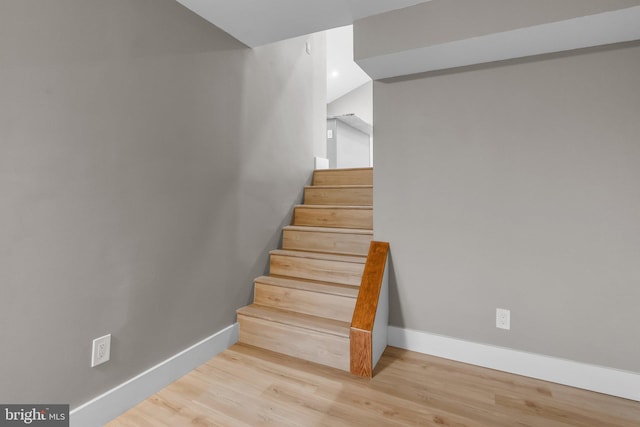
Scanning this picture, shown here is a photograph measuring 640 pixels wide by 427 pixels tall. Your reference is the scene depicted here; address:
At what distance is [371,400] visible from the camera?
5.45ft

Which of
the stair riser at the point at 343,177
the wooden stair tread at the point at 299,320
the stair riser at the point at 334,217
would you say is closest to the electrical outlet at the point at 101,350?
the wooden stair tread at the point at 299,320

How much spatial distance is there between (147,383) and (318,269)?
1313 mm

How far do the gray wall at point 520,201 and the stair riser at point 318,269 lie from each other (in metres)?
0.30

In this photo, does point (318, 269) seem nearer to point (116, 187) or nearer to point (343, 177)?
point (343, 177)

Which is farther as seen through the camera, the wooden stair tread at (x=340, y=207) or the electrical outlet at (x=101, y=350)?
the wooden stair tread at (x=340, y=207)

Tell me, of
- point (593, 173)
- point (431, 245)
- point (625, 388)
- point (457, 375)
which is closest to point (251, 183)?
point (431, 245)

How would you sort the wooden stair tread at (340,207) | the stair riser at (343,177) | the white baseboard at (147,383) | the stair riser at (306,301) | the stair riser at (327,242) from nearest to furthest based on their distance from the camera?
1. the white baseboard at (147,383)
2. the stair riser at (306,301)
3. the stair riser at (327,242)
4. the wooden stair tread at (340,207)
5. the stair riser at (343,177)

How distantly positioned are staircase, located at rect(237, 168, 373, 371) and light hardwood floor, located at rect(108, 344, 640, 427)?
180 millimetres

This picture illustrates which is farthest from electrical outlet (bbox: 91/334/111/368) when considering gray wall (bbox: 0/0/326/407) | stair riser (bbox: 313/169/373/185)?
stair riser (bbox: 313/169/373/185)

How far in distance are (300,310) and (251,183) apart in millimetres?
1044

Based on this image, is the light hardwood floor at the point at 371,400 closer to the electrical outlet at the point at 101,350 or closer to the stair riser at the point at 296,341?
the stair riser at the point at 296,341

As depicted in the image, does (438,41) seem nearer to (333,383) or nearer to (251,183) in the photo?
(251,183)

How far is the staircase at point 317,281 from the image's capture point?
6.81 ft

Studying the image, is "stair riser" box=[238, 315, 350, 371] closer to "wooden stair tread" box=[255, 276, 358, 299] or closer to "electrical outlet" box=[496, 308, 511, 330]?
"wooden stair tread" box=[255, 276, 358, 299]
